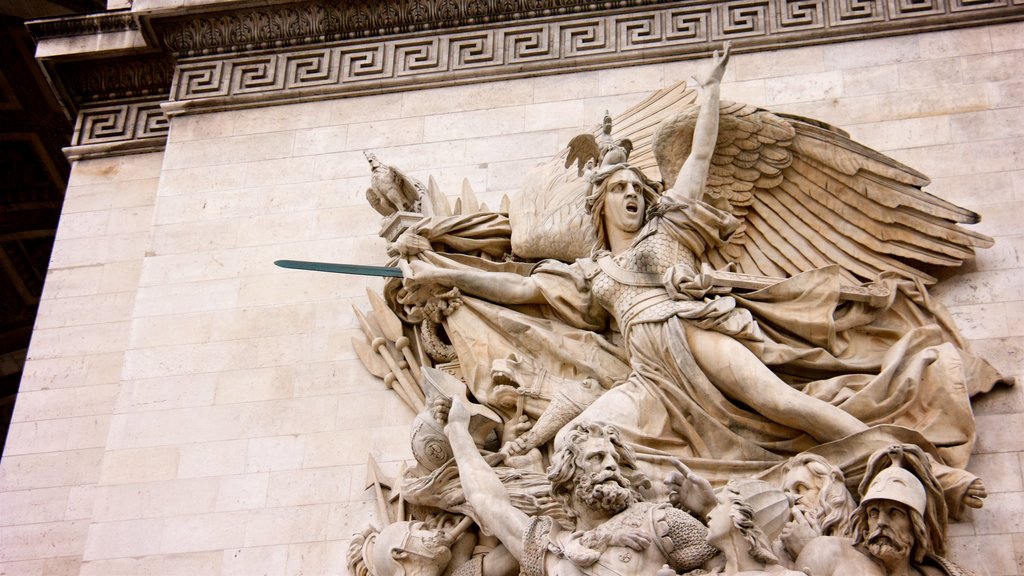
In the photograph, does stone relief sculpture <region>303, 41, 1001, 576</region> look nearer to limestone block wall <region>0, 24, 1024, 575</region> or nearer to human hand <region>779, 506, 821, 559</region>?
human hand <region>779, 506, 821, 559</region>

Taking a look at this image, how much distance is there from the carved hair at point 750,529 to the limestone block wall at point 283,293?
1421mm

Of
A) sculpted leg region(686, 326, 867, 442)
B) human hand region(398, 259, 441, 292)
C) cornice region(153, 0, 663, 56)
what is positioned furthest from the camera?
cornice region(153, 0, 663, 56)

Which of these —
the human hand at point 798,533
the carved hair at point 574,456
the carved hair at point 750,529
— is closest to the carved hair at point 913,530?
the human hand at point 798,533

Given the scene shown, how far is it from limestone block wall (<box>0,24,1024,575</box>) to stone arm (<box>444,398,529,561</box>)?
808 mm

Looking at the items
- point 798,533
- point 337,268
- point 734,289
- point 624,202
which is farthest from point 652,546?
point 337,268

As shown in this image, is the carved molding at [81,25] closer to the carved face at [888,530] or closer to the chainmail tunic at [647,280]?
the chainmail tunic at [647,280]

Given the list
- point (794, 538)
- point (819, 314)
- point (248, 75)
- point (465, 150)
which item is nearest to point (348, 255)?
point (465, 150)

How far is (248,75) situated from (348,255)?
216 centimetres

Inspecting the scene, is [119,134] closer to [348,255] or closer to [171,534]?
[348,255]

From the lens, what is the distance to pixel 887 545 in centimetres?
840

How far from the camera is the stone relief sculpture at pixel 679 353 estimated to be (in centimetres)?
868

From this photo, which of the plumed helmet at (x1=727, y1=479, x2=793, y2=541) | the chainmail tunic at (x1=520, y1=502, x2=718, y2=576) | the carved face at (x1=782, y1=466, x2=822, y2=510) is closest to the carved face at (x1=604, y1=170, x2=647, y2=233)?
the carved face at (x1=782, y1=466, x2=822, y2=510)

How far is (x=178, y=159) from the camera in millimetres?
12406

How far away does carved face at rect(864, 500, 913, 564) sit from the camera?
331 inches
